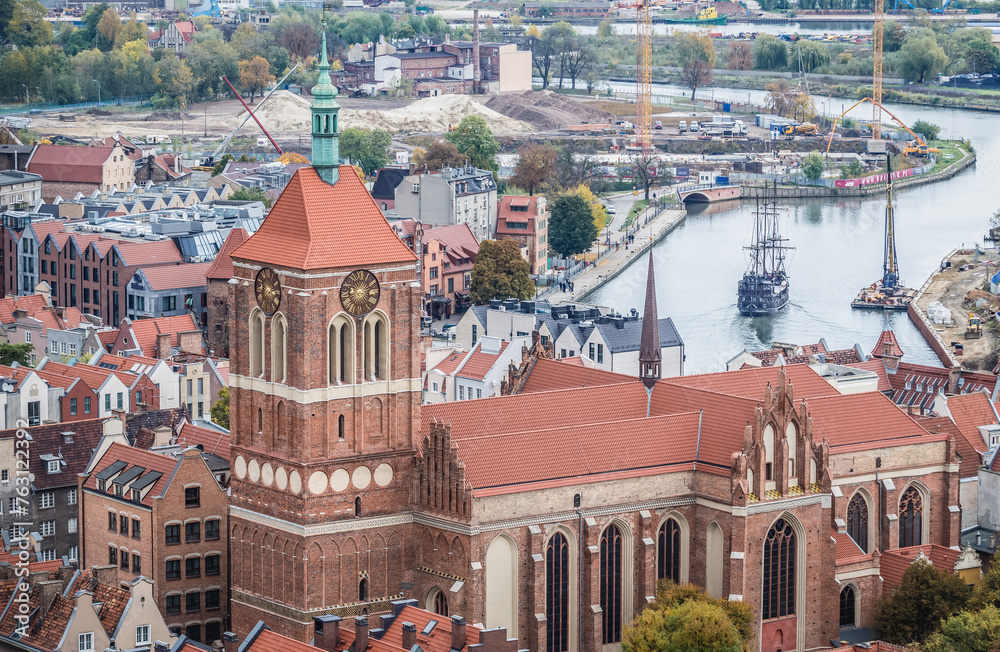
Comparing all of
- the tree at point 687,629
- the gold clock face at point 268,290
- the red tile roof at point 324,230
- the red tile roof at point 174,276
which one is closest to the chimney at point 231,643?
the gold clock face at point 268,290

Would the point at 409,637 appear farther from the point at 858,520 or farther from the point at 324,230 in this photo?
the point at 858,520

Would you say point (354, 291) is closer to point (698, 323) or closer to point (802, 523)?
point (802, 523)

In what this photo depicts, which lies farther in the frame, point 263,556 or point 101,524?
point 101,524

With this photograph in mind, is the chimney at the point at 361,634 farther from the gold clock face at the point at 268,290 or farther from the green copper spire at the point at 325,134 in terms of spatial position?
the green copper spire at the point at 325,134

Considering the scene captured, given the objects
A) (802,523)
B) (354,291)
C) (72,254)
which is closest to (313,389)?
(354,291)

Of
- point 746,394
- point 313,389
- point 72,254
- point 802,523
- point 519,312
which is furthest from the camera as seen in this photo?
point 72,254

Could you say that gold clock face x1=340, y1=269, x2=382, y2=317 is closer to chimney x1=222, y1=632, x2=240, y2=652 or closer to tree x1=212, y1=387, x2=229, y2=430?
chimney x1=222, y1=632, x2=240, y2=652

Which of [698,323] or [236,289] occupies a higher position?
[236,289]
